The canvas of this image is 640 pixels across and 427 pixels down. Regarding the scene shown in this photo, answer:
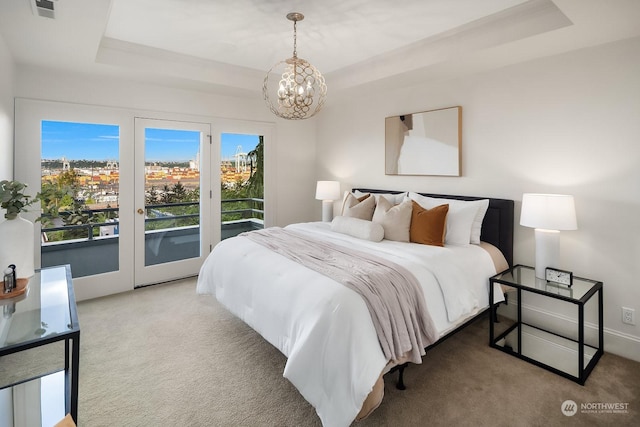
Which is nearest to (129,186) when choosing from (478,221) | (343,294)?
(343,294)

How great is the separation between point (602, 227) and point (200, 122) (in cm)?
444

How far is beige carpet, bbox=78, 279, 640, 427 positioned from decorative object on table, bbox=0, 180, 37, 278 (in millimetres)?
911

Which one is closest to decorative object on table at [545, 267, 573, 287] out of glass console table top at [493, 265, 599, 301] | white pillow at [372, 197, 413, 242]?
glass console table top at [493, 265, 599, 301]

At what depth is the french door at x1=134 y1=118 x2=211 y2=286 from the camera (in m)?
4.09

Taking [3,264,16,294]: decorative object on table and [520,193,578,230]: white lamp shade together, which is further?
[520,193,578,230]: white lamp shade

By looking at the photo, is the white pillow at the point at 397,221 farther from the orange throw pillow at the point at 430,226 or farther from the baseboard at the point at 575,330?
the baseboard at the point at 575,330

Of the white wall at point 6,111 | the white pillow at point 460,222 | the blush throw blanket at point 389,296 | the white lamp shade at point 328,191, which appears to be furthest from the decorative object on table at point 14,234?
the white lamp shade at point 328,191

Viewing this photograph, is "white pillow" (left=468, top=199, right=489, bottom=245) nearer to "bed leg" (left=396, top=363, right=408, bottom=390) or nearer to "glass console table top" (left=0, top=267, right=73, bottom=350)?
"bed leg" (left=396, top=363, right=408, bottom=390)

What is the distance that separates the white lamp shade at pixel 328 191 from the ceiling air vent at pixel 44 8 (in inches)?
131

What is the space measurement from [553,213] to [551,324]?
1147 mm

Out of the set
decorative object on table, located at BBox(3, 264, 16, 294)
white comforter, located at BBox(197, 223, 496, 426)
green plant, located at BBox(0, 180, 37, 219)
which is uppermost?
green plant, located at BBox(0, 180, 37, 219)

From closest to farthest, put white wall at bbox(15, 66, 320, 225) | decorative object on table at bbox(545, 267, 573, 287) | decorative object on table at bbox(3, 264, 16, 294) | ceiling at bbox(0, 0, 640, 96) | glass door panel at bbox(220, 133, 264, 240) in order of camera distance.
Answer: decorative object on table at bbox(3, 264, 16, 294) → ceiling at bbox(0, 0, 640, 96) → decorative object on table at bbox(545, 267, 573, 287) → white wall at bbox(15, 66, 320, 225) → glass door panel at bbox(220, 133, 264, 240)

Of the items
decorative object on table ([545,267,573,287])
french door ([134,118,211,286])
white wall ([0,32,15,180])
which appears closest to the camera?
decorative object on table ([545,267,573,287])

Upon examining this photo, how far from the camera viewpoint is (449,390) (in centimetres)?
219
